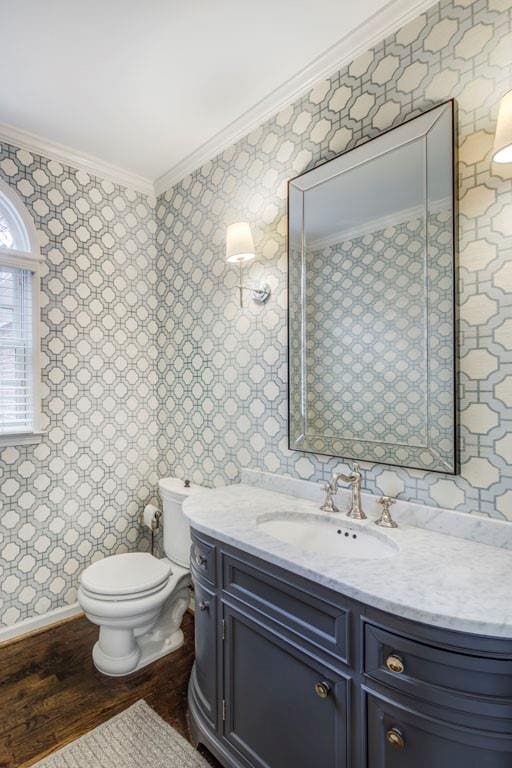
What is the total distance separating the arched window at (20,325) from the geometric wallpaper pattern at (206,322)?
67mm

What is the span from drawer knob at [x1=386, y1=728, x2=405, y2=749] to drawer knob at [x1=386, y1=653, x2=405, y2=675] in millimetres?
129

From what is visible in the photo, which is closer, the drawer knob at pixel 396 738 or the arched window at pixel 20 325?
the drawer knob at pixel 396 738

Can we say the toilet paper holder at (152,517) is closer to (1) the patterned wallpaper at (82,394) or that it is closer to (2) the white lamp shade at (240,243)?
(1) the patterned wallpaper at (82,394)

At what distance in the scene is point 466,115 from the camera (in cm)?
132

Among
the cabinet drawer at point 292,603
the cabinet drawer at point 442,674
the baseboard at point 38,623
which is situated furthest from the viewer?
the baseboard at point 38,623

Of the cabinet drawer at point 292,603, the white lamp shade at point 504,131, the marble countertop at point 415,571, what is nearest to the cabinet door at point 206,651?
the cabinet drawer at point 292,603

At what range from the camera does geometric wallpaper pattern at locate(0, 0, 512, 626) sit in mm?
1282

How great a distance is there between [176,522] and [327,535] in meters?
1.09

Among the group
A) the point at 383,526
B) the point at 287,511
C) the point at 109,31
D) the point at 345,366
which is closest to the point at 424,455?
the point at 383,526

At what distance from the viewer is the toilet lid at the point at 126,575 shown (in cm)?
187

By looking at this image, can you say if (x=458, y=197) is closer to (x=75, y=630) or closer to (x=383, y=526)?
(x=383, y=526)

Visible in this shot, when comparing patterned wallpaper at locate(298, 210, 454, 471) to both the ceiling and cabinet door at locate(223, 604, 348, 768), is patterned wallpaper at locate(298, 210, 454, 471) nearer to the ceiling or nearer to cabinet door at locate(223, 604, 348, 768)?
cabinet door at locate(223, 604, 348, 768)

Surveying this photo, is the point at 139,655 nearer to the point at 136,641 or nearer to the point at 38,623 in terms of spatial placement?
the point at 136,641

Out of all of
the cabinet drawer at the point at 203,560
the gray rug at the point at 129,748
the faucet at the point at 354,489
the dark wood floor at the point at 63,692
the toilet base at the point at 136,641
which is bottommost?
the dark wood floor at the point at 63,692
